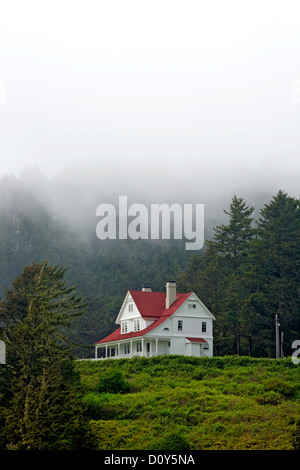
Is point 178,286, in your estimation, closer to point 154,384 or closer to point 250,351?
point 250,351

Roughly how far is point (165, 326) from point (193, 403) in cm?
1675

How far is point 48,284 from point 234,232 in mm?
48720

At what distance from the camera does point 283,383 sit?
3709 cm

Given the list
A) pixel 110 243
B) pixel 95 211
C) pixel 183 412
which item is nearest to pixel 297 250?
pixel 183 412

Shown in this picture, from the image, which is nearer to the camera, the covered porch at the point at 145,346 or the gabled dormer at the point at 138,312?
the covered porch at the point at 145,346

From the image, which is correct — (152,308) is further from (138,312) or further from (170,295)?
(170,295)

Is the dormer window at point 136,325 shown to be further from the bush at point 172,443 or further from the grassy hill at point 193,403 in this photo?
the bush at point 172,443

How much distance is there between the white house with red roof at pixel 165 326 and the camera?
167ft

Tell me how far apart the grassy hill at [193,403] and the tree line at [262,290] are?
1270cm

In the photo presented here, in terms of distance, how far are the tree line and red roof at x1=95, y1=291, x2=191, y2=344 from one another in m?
7.11

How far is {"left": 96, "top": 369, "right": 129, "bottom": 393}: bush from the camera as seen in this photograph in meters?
38.8

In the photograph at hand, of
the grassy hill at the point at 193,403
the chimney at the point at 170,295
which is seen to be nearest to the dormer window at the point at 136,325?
the chimney at the point at 170,295

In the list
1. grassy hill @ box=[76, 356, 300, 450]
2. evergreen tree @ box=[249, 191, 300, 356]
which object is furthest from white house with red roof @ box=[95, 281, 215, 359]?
evergreen tree @ box=[249, 191, 300, 356]

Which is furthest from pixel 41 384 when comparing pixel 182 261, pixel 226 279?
pixel 182 261
